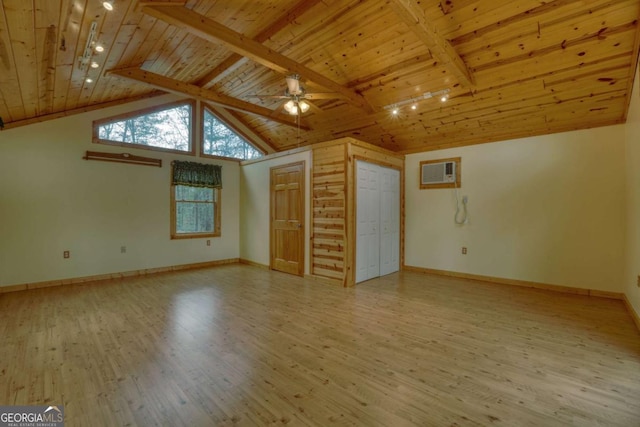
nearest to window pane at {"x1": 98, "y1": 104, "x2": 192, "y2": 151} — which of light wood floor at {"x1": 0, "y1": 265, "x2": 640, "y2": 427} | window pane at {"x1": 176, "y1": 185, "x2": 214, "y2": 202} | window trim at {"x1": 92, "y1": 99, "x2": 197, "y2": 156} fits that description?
window trim at {"x1": 92, "y1": 99, "x2": 197, "y2": 156}

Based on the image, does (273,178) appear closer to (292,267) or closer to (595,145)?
(292,267)

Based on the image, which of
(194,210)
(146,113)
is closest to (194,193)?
(194,210)

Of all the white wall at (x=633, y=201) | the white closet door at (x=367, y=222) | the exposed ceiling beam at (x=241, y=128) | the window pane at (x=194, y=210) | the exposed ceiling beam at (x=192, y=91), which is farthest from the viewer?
the exposed ceiling beam at (x=241, y=128)

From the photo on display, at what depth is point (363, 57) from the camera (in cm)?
412

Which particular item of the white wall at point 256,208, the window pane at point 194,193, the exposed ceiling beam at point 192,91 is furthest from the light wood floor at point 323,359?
the exposed ceiling beam at point 192,91

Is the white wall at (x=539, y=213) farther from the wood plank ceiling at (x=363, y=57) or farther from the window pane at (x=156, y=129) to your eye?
the window pane at (x=156, y=129)

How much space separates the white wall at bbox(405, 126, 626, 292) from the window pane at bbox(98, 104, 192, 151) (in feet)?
16.8

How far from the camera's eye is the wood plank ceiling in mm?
2744

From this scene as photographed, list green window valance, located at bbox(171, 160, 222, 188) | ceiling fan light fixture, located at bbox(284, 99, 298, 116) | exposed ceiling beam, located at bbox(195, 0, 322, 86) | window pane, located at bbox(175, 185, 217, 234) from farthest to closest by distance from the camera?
1. window pane, located at bbox(175, 185, 217, 234)
2. green window valance, located at bbox(171, 160, 222, 188)
3. ceiling fan light fixture, located at bbox(284, 99, 298, 116)
4. exposed ceiling beam, located at bbox(195, 0, 322, 86)

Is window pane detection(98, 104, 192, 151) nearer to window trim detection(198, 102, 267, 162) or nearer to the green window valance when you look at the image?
window trim detection(198, 102, 267, 162)

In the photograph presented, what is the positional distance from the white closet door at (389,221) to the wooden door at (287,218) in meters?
1.52

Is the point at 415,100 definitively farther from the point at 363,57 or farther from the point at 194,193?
the point at 194,193

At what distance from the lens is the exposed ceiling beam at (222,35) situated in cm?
259

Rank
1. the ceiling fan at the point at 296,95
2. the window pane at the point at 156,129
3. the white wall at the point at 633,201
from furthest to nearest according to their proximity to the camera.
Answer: the window pane at the point at 156,129 < the ceiling fan at the point at 296,95 < the white wall at the point at 633,201
